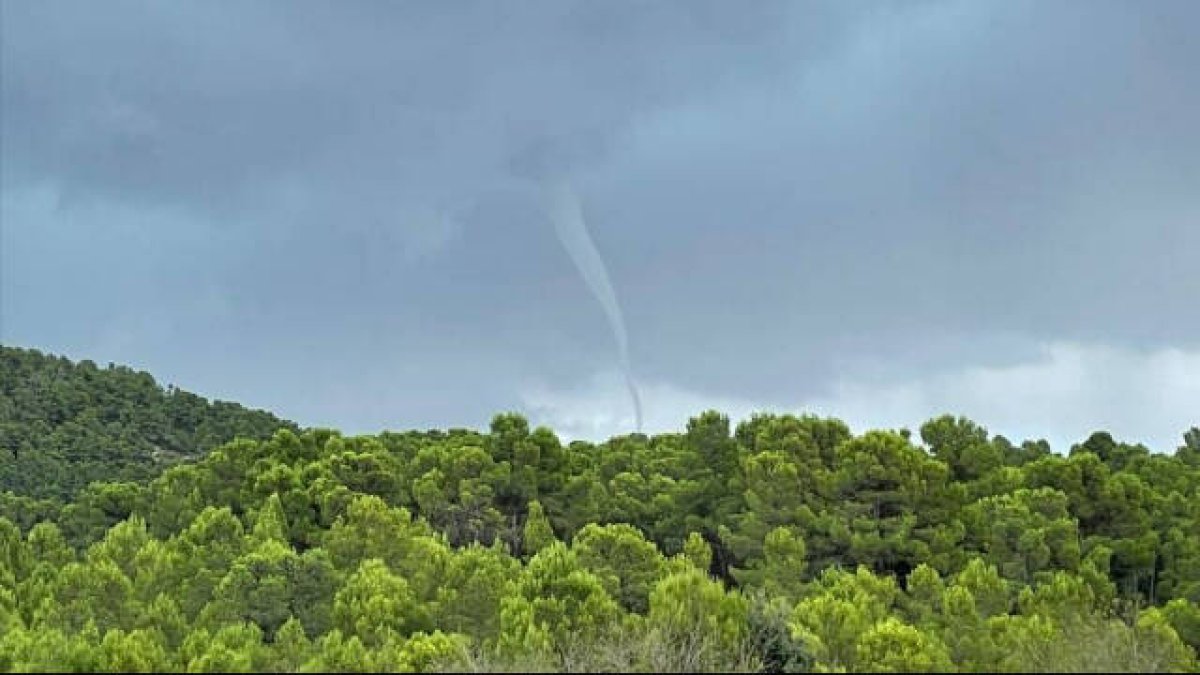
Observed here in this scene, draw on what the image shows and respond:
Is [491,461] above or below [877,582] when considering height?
above

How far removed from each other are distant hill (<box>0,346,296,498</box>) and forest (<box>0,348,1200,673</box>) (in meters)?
25.6

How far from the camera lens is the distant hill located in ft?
305

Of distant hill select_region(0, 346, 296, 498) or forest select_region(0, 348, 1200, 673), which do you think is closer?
forest select_region(0, 348, 1200, 673)

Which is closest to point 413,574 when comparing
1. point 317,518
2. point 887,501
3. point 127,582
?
point 127,582

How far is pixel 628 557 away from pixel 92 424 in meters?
76.9

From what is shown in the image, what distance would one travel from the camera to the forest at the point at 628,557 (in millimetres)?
31094

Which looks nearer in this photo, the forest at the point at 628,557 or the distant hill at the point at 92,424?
the forest at the point at 628,557

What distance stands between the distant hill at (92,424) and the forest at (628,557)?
2561cm

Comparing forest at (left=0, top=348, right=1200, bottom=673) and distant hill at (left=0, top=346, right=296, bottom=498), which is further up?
distant hill at (left=0, top=346, right=296, bottom=498)

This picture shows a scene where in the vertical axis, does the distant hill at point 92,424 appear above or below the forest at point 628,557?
above

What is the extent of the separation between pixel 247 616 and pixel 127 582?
5.15m

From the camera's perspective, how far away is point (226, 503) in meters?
55.3

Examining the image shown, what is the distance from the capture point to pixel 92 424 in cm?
10650

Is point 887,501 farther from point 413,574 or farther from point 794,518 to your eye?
point 413,574
